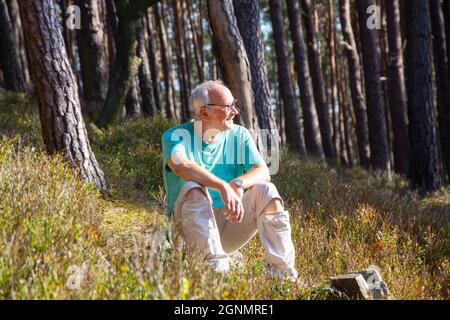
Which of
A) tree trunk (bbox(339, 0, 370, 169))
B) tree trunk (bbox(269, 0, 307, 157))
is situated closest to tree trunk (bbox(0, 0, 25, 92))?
tree trunk (bbox(269, 0, 307, 157))

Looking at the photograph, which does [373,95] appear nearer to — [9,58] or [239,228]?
[9,58]

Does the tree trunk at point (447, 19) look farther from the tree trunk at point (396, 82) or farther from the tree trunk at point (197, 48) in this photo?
the tree trunk at point (197, 48)

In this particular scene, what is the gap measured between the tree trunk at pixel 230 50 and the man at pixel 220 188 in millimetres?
3379

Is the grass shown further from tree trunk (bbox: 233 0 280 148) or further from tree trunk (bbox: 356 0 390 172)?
tree trunk (bbox: 356 0 390 172)

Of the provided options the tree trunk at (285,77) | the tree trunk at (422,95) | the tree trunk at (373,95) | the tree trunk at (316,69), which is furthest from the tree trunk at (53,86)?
the tree trunk at (316,69)

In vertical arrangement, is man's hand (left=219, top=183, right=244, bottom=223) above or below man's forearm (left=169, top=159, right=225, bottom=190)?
below

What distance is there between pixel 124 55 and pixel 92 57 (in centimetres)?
154

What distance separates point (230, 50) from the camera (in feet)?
26.3

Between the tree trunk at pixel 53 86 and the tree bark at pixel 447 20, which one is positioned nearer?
the tree trunk at pixel 53 86

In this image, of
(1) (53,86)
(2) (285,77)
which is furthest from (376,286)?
(2) (285,77)

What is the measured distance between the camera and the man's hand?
4.16 meters

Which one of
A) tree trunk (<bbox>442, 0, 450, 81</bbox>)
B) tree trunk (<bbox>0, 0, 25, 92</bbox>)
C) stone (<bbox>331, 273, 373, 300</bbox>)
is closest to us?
stone (<bbox>331, 273, 373, 300</bbox>)

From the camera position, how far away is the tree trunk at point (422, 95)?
1212 centimetres

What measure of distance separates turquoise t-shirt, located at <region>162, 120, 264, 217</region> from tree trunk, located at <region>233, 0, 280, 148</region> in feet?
15.6
